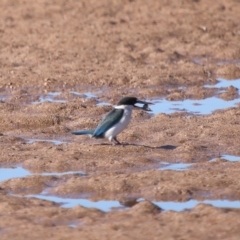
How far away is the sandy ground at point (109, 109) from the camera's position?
9.42m

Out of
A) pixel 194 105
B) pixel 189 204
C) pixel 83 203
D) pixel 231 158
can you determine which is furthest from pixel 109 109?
pixel 189 204

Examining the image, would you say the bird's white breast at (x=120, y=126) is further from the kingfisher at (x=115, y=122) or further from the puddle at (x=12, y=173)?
the puddle at (x=12, y=173)

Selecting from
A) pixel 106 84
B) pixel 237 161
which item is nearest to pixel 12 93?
pixel 106 84

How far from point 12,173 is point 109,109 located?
3.27 m

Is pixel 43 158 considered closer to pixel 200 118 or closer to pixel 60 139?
pixel 60 139

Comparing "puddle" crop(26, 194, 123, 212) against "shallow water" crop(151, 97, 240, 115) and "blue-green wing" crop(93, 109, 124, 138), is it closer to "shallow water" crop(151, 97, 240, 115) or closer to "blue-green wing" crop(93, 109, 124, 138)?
"blue-green wing" crop(93, 109, 124, 138)

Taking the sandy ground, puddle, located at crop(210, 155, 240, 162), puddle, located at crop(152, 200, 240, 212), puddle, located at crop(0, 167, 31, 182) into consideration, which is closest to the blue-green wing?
the sandy ground

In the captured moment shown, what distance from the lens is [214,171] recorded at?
1084 cm

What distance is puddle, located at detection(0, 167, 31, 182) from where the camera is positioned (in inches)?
436

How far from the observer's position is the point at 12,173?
36.9ft

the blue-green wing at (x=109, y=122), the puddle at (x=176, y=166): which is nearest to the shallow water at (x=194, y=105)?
the blue-green wing at (x=109, y=122)

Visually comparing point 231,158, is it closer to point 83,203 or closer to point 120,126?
point 120,126

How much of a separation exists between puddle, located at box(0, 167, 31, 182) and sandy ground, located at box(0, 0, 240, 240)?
14 cm

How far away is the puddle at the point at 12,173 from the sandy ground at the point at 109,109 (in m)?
0.14
